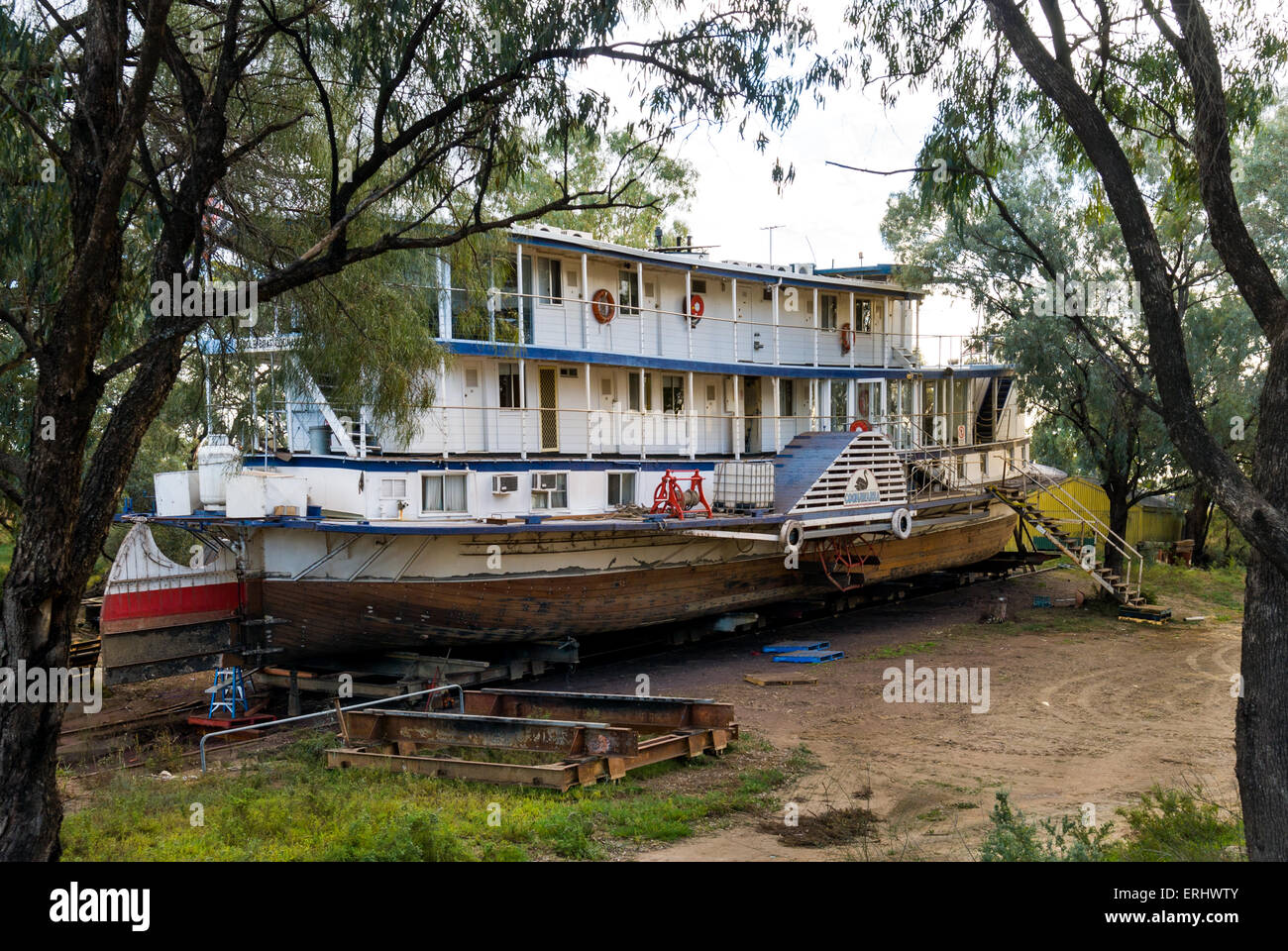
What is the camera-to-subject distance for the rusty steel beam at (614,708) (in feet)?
42.9

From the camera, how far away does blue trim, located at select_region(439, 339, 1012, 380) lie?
17.4 metres

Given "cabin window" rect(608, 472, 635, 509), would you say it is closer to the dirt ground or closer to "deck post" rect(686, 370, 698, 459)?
"deck post" rect(686, 370, 698, 459)

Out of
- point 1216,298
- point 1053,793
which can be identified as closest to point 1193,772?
point 1053,793

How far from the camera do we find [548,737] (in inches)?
485

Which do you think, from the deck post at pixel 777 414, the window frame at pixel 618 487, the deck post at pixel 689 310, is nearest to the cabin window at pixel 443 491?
the window frame at pixel 618 487

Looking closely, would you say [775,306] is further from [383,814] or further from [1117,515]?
[383,814]

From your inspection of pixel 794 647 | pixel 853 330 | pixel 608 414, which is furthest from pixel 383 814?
pixel 853 330

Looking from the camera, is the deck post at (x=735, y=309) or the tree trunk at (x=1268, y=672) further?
the deck post at (x=735, y=309)

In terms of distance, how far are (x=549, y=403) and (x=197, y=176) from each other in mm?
11481

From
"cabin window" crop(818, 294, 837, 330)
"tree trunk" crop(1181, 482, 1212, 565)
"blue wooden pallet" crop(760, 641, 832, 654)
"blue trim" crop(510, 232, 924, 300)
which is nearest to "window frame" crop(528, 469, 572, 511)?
"blue trim" crop(510, 232, 924, 300)

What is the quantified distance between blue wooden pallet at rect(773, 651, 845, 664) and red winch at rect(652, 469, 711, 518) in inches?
119

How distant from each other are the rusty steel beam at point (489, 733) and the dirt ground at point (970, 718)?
2194 millimetres

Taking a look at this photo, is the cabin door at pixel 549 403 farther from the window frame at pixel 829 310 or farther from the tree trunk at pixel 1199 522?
the tree trunk at pixel 1199 522
